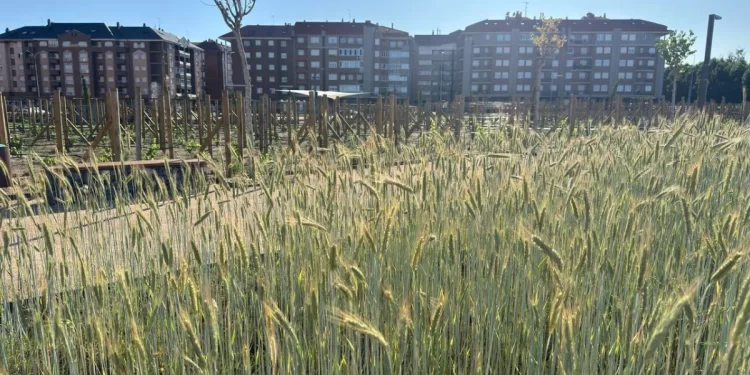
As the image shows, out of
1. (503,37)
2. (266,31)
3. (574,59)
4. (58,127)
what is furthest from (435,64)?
(58,127)

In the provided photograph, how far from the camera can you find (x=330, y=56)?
172 feet

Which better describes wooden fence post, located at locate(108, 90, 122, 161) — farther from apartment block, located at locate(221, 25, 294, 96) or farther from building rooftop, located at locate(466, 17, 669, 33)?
apartment block, located at locate(221, 25, 294, 96)

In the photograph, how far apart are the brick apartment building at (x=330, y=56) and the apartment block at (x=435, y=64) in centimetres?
132

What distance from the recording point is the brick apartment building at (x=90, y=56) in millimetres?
48094

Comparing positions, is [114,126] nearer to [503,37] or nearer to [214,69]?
[214,69]

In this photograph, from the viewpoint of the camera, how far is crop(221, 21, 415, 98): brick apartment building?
5219 cm

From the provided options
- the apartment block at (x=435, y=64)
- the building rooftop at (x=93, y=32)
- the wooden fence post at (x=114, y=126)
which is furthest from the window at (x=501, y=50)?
the wooden fence post at (x=114, y=126)

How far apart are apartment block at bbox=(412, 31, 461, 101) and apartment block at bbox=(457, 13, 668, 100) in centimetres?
244

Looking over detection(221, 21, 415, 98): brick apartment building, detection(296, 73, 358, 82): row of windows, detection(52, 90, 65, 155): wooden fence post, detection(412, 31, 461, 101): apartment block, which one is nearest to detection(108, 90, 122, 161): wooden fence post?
detection(52, 90, 65, 155): wooden fence post

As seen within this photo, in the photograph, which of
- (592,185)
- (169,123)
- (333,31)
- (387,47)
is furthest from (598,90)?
(592,185)

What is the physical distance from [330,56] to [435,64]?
10533 millimetres

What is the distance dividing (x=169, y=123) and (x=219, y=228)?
7.50 metres

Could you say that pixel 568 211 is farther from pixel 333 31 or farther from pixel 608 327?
pixel 333 31

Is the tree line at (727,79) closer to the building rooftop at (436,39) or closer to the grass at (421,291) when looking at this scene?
the building rooftop at (436,39)
